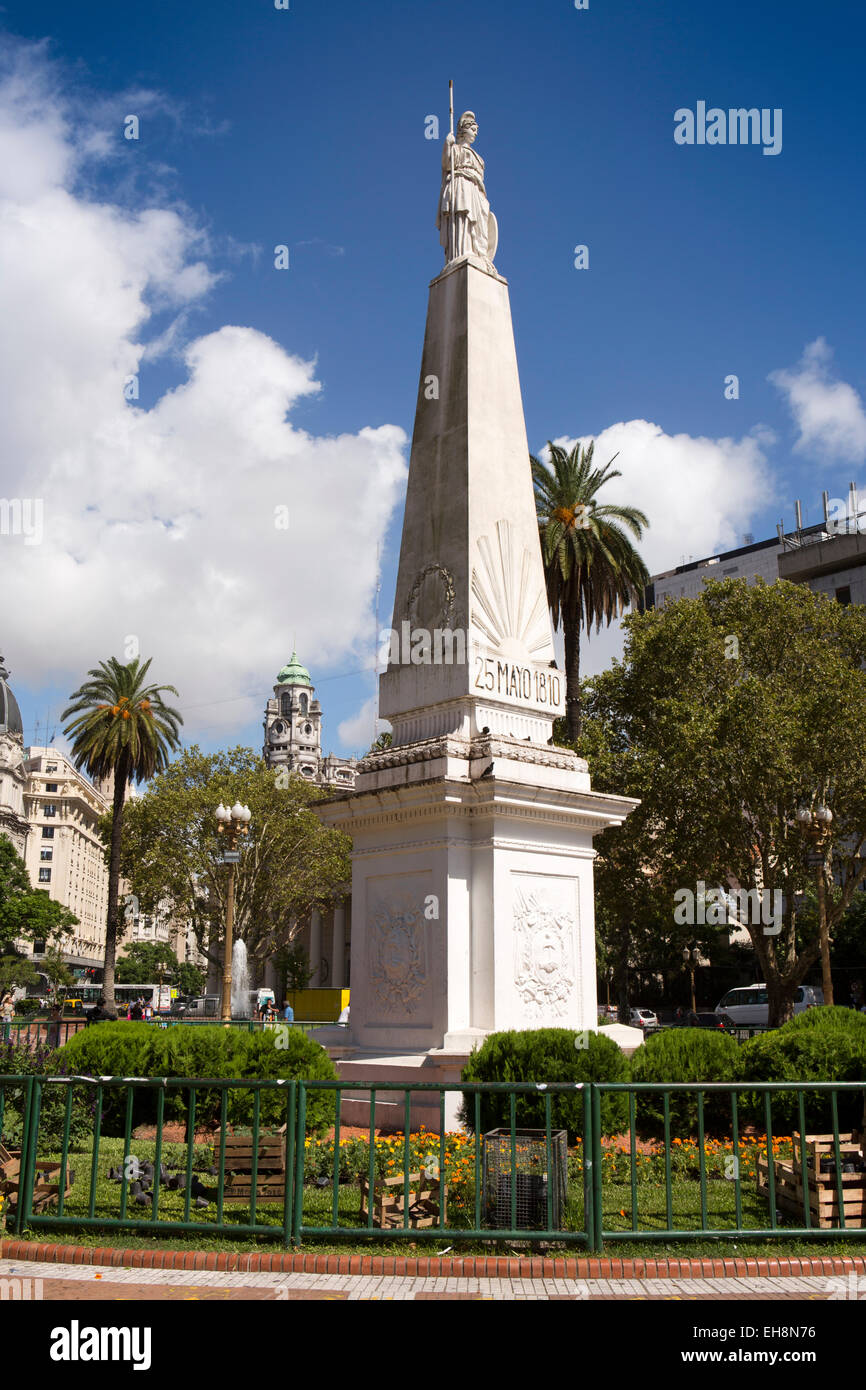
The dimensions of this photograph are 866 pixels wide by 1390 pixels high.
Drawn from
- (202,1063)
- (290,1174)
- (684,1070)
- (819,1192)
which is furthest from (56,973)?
(819,1192)

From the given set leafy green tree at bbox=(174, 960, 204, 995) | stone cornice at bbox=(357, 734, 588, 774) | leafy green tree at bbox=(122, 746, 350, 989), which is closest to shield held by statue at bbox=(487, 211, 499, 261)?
stone cornice at bbox=(357, 734, 588, 774)

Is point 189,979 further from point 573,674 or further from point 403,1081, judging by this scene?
point 403,1081

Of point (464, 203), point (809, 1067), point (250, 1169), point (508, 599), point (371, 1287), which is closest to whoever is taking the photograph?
point (371, 1287)

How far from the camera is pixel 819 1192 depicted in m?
7.71

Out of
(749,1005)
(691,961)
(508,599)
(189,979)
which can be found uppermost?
(508,599)

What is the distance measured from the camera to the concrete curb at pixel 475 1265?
21.7ft

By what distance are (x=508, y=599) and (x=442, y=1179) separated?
752 cm

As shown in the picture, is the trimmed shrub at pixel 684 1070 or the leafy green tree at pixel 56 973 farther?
the leafy green tree at pixel 56 973

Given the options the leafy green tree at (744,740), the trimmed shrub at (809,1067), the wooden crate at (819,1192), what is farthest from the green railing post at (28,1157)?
the leafy green tree at (744,740)

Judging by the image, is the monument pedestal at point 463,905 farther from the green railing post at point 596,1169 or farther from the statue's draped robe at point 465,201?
the statue's draped robe at point 465,201

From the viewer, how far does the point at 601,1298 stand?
6.14 metres

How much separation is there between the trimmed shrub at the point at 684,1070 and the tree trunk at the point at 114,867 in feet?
109

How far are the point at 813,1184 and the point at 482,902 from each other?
4.51 m

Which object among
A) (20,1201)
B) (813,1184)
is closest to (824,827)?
(813,1184)
